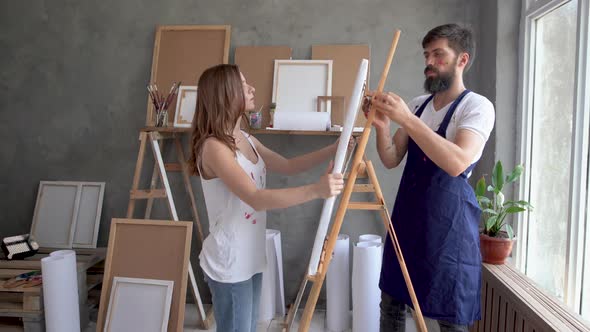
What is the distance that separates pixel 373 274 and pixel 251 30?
1.93 metres

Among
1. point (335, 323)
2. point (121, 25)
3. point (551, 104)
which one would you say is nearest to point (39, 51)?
point (121, 25)

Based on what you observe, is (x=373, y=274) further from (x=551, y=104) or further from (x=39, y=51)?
(x=39, y=51)

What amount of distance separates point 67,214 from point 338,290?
214 centimetres

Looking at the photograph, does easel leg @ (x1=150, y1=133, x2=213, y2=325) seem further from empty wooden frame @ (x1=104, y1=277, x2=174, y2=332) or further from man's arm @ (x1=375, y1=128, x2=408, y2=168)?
man's arm @ (x1=375, y1=128, x2=408, y2=168)

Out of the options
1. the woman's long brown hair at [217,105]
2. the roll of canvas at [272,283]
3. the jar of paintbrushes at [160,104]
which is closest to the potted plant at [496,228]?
the woman's long brown hair at [217,105]

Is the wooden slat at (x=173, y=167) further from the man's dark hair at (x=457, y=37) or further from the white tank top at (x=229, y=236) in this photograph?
the man's dark hair at (x=457, y=37)

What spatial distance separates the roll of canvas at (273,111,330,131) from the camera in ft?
9.21

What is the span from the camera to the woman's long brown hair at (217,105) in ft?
5.49

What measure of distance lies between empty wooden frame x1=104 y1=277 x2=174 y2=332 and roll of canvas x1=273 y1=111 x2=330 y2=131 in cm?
122

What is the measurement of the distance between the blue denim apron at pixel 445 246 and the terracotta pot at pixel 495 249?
555 mm

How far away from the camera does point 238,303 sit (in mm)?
1682

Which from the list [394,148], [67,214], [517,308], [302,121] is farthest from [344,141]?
[67,214]

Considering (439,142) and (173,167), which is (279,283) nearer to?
(173,167)

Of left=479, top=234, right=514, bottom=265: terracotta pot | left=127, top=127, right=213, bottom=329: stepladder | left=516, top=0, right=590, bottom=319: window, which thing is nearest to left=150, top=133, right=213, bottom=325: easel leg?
left=127, top=127, right=213, bottom=329: stepladder
